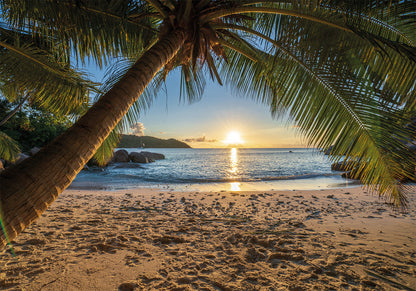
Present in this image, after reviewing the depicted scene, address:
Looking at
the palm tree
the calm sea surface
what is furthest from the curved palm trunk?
the calm sea surface

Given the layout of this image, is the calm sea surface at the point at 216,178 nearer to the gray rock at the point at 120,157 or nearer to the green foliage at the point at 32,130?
the gray rock at the point at 120,157

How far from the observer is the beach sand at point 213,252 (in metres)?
2.33

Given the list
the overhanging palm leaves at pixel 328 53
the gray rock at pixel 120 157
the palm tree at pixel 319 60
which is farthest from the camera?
the gray rock at pixel 120 157

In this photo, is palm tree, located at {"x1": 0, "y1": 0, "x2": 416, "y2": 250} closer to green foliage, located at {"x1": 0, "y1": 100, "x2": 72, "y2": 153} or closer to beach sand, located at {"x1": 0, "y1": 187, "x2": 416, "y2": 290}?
beach sand, located at {"x1": 0, "y1": 187, "x2": 416, "y2": 290}

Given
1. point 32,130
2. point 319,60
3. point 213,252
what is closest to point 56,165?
point 213,252

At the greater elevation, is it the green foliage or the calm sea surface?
the green foliage

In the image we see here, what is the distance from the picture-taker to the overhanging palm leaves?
8.09 ft

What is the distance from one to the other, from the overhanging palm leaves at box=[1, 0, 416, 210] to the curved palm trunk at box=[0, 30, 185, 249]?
4.88ft

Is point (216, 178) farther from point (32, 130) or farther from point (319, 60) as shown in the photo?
point (32, 130)

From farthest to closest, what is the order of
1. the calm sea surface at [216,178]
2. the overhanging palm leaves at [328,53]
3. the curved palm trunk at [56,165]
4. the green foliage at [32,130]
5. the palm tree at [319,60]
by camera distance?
the green foliage at [32,130]
the calm sea surface at [216,178]
the overhanging palm leaves at [328,53]
the palm tree at [319,60]
the curved palm trunk at [56,165]

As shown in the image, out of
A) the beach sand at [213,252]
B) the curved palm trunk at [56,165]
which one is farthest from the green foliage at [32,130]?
the curved palm trunk at [56,165]

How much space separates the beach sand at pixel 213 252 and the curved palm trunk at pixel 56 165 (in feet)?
4.70

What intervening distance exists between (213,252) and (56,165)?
95.7 inches

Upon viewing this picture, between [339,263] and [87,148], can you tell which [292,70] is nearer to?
[339,263]
